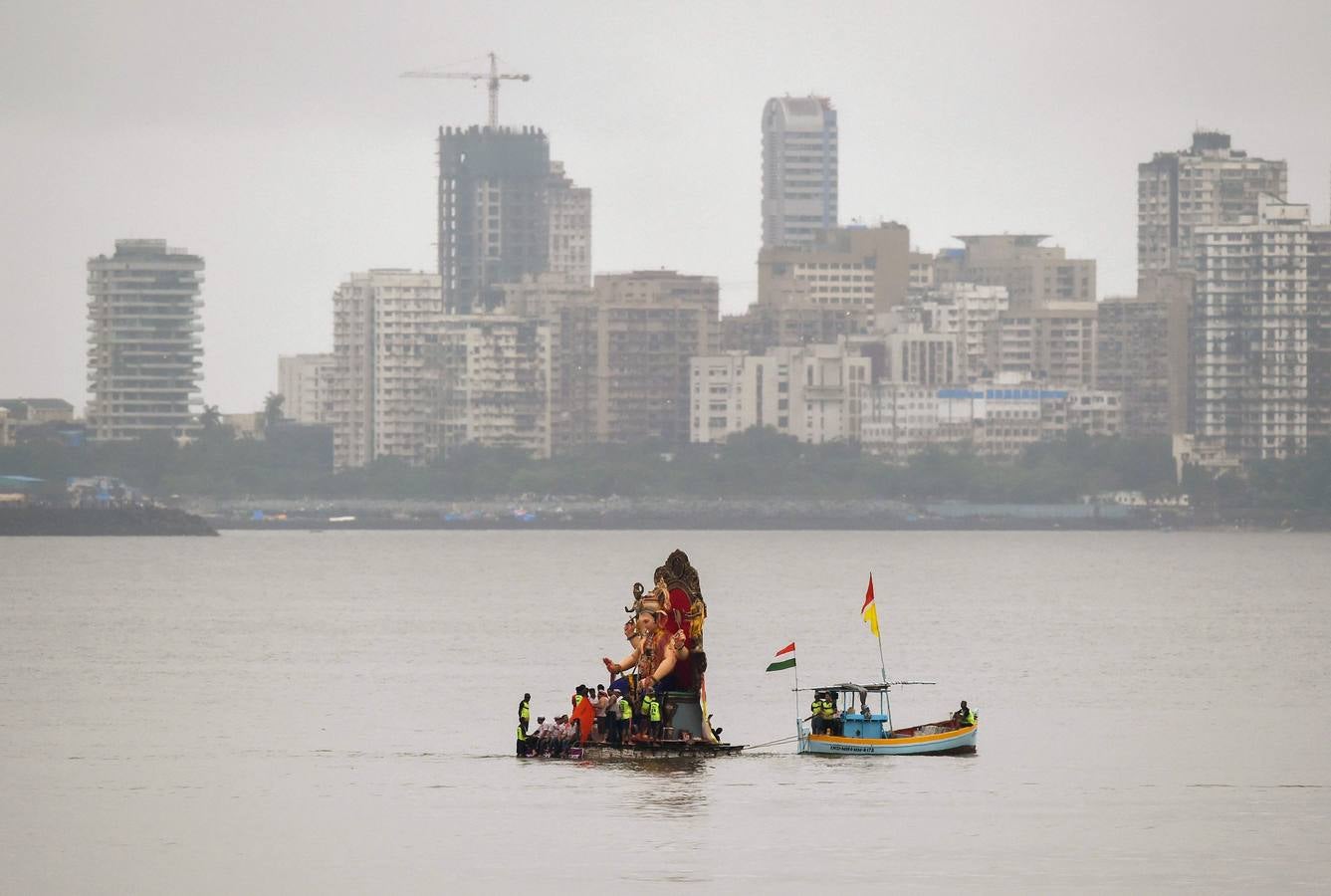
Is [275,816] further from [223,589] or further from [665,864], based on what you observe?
[223,589]

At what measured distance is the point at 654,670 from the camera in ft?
185

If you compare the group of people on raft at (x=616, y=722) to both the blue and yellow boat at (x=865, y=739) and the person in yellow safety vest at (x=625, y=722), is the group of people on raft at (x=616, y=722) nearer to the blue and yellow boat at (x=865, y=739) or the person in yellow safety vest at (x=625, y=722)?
the person in yellow safety vest at (x=625, y=722)

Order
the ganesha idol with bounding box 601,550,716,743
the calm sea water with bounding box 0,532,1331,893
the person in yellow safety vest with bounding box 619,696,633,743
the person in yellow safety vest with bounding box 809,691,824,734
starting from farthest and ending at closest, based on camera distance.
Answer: the person in yellow safety vest with bounding box 809,691,824,734 < the person in yellow safety vest with bounding box 619,696,633,743 < the ganesha idol with bounding box 601,550,716,743 < the calm sea water with bounding box 0,532,1331,893

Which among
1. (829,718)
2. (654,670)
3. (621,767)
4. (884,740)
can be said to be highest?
(654,670)

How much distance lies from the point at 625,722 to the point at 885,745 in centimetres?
555

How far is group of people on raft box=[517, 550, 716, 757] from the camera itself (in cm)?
5631

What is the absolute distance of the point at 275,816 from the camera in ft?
167

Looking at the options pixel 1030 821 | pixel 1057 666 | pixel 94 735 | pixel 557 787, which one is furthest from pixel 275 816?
pixel 1057 666

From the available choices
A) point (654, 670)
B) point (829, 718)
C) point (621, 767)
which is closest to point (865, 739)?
point (829, 718)

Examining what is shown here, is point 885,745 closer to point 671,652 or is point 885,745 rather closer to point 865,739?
point 865,739

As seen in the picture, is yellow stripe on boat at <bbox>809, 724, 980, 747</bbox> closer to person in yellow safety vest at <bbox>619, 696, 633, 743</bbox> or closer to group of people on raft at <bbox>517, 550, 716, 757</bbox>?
group of people on raft at <bbox>517, 550, 716, 757</bbox>

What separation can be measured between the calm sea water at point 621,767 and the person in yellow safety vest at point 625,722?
1151 millimetres

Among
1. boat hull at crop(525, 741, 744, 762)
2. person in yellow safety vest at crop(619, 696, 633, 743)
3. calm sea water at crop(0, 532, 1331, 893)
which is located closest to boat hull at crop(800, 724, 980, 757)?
calm sea water at crop(0, 532, 1331, 893)

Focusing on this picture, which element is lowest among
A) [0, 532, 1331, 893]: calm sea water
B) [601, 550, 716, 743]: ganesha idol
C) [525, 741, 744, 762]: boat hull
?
[0, 532, 1331, 893]: calm sea water
